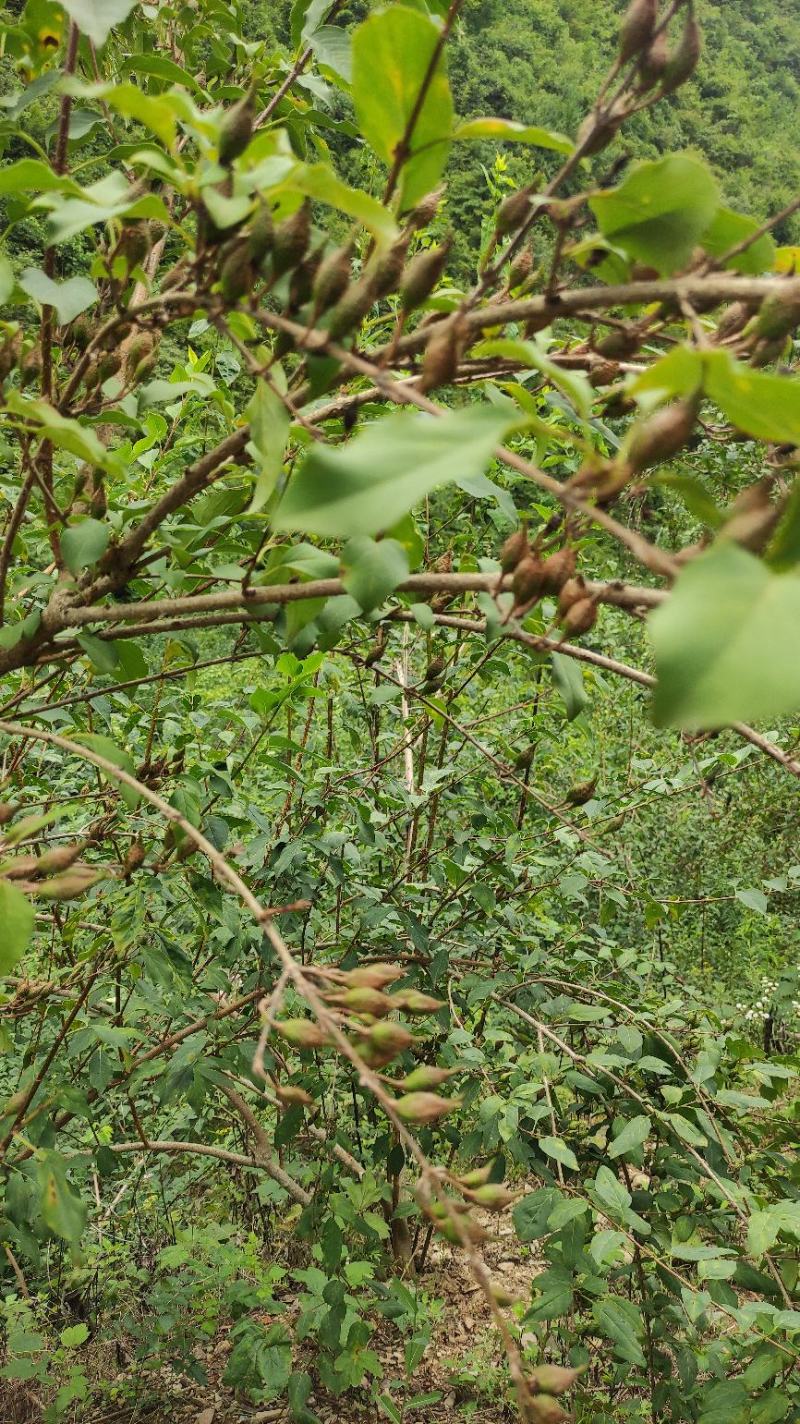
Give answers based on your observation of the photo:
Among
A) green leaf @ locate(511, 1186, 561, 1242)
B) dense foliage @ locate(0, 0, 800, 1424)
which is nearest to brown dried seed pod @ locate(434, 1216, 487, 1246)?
dense foliage @ locate(0, 0, 800, 1424)

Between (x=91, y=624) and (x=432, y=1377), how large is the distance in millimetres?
2024

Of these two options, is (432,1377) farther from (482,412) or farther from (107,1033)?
(482,412)

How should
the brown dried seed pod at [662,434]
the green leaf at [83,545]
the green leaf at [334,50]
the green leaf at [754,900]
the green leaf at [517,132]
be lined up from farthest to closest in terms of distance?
the green leaf at [754,900] → the green leaf at [334,50] → the green leaf at [83,545] → the green leaf at [517,132] → the brown dried seed pod at [662,434]

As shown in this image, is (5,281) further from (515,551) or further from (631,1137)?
(631,1137)

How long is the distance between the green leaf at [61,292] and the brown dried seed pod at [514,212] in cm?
24

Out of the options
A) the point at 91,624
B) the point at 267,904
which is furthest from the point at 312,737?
the point at 91,624

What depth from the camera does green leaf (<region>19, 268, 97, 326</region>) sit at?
55 centimetres

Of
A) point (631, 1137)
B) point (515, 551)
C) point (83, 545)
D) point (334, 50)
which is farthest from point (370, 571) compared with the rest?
point (631, 1137)

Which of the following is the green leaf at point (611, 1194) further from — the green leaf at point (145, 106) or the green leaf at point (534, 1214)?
the green leaf at point (145, 106)

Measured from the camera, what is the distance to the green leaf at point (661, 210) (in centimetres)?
41

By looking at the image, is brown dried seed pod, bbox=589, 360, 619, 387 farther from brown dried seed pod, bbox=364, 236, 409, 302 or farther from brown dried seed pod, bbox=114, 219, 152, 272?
brown dried seed pod, bbox=114, 219, 152, 272

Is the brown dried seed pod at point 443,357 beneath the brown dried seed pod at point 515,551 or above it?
above

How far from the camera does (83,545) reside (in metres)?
0.69

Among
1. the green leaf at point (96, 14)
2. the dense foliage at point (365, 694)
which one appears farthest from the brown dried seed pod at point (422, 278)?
the green leaf at point (96, 14)
